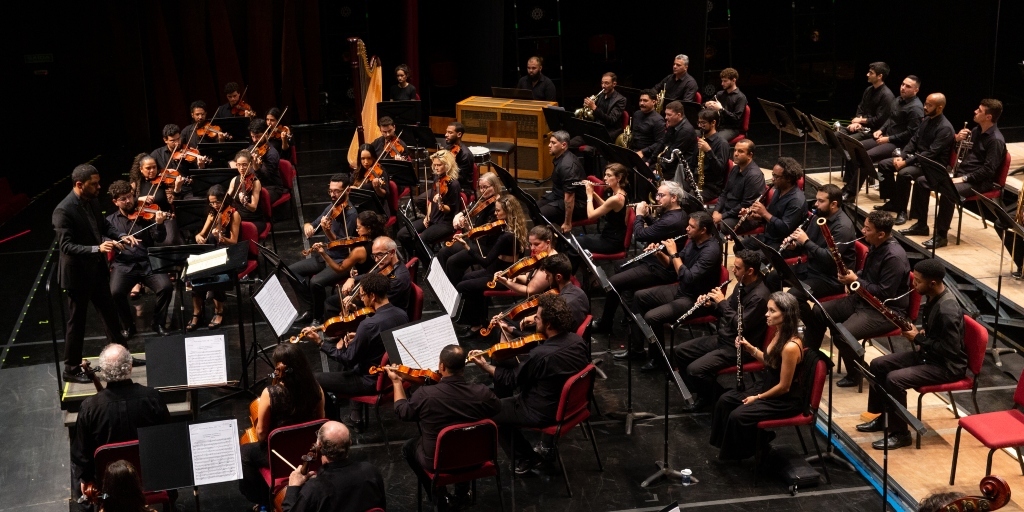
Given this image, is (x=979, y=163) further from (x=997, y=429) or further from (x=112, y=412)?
(x=112, y=412)

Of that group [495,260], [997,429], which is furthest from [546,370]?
[997,429]

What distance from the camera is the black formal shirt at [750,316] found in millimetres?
6836

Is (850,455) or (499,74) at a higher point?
(499,74)

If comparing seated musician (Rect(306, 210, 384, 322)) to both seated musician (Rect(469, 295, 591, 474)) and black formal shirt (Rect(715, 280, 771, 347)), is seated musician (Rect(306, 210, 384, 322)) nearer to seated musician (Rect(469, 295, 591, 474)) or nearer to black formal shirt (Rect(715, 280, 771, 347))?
seated musician (Rect(469, 295, 591, 474))

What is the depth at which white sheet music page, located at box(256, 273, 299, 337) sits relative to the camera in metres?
6.95

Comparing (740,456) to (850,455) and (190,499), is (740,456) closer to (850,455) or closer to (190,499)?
(850,455)

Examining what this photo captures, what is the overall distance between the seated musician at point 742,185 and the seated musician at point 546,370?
127 inches

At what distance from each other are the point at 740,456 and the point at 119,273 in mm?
5136

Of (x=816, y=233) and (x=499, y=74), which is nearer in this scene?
(x=816, y=233)

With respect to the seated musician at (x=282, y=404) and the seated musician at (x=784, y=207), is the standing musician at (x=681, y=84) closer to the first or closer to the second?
the seated musician at (x=784, y=207)

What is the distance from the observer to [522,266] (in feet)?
26.3

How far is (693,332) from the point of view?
867 centimetres

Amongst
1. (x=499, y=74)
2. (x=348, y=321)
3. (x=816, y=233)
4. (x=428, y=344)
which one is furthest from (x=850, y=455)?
(x=499, y=74)

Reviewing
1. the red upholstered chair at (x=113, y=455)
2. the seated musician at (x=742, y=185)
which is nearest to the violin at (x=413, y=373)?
the red upholstered chair at (x=113, y=455)
